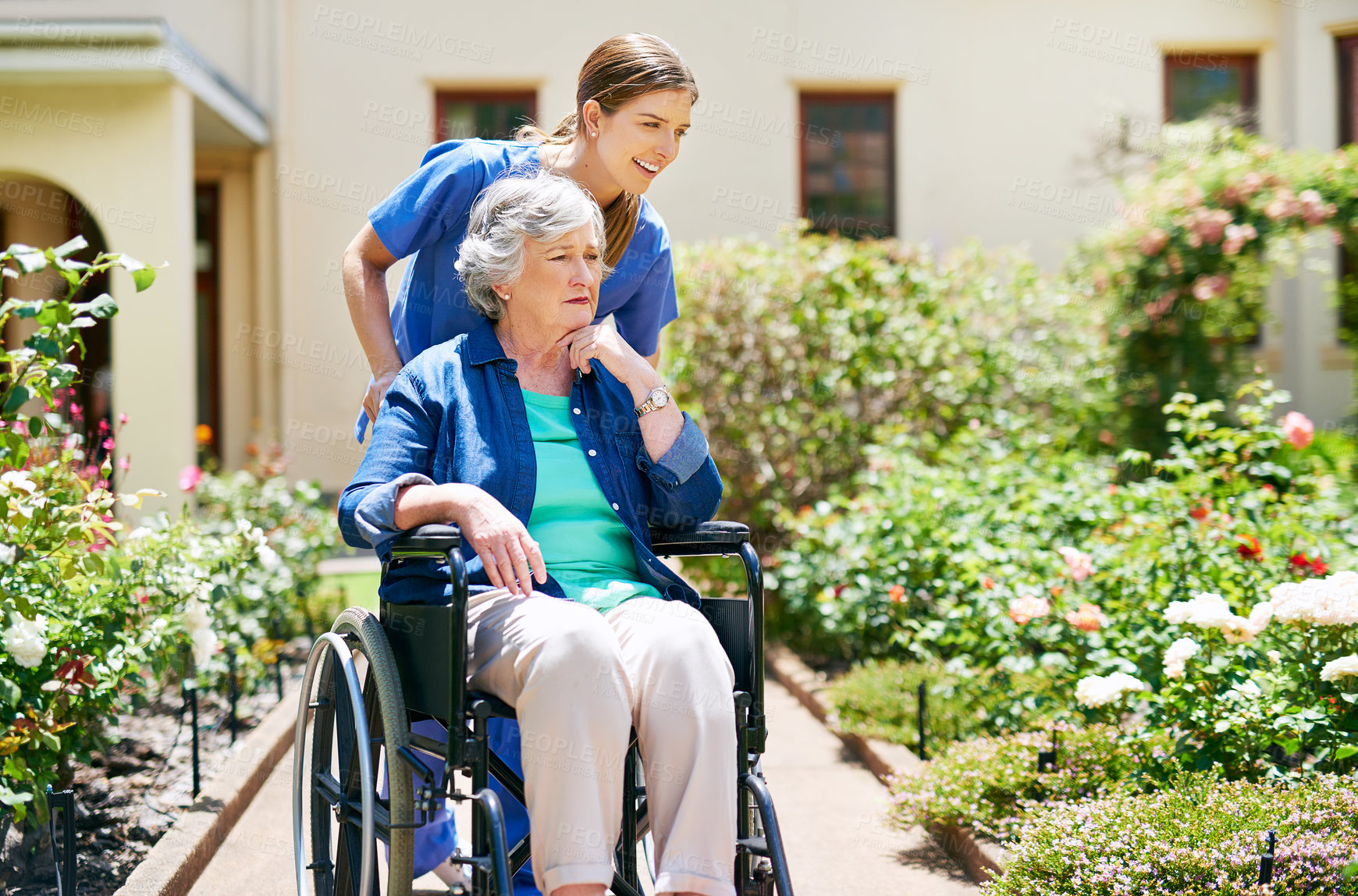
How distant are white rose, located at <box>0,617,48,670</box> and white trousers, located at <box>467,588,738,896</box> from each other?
3.23 ft

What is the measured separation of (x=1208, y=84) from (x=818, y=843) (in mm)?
7982

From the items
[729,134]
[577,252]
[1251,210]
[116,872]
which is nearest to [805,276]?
[1251,210]

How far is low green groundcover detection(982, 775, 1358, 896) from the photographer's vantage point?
2.07m

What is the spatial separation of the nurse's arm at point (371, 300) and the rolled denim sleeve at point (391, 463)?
22cm

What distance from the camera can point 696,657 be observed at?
73.5 inches

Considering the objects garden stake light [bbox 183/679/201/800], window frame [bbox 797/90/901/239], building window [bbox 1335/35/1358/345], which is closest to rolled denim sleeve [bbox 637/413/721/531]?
garden stake light [bbox 183/679/201/800]

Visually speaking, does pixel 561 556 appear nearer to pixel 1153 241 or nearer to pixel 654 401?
pixel 654 401

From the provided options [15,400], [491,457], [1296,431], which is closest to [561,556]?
[491,457]

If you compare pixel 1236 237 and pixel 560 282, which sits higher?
pixel 1236 237

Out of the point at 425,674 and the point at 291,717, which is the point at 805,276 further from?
the point at 425,674

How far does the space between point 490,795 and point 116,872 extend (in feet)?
4.78

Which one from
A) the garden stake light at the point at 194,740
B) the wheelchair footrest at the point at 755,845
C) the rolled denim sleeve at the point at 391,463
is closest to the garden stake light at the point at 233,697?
the garden stake light at the point at 194,740

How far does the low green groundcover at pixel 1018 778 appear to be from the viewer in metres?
2.73

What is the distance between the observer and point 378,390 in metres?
2.33
